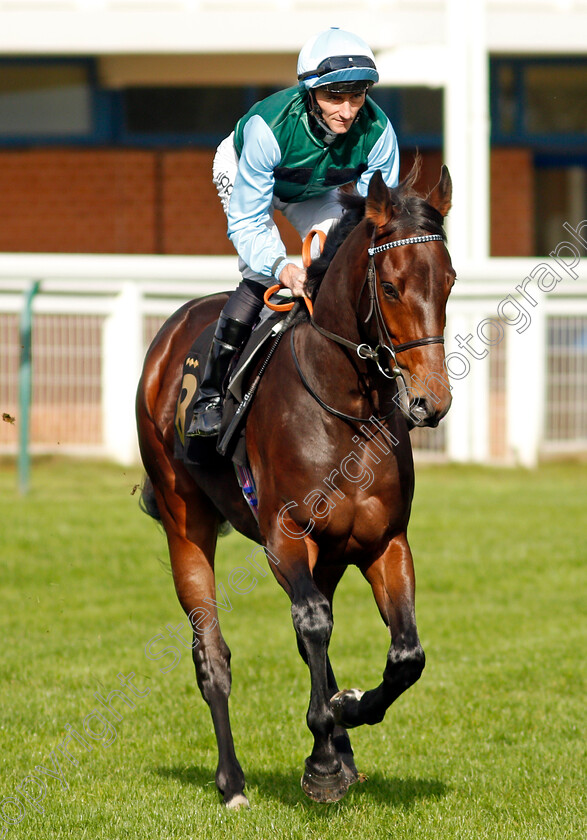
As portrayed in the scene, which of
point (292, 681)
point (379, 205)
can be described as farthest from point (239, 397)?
point (292, 681)

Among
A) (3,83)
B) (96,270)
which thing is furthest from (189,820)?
(3,83)

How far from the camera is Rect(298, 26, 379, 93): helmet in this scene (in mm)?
3969

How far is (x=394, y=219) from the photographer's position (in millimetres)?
3641

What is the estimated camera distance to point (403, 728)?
17.2ft

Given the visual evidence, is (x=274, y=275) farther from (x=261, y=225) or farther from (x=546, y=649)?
(x=546, y=649)

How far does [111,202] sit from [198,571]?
11600 mm

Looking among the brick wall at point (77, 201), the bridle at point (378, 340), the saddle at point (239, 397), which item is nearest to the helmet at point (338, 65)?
the bridle at point (378, 340)

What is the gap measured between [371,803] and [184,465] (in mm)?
1495

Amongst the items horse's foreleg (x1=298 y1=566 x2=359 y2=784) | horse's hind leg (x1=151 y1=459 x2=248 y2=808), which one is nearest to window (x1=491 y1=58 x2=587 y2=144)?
horse's hind leg (x1=151 y1=459 x2=248 y2=808)

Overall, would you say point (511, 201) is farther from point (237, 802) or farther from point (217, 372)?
point (237, 802)

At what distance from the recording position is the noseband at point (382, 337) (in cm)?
348

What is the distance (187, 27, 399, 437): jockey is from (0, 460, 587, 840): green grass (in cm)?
137

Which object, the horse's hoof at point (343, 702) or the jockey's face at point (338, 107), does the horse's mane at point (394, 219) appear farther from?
the horse's hoof at point (343, 702)

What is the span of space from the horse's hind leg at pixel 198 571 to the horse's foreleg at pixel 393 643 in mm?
785
